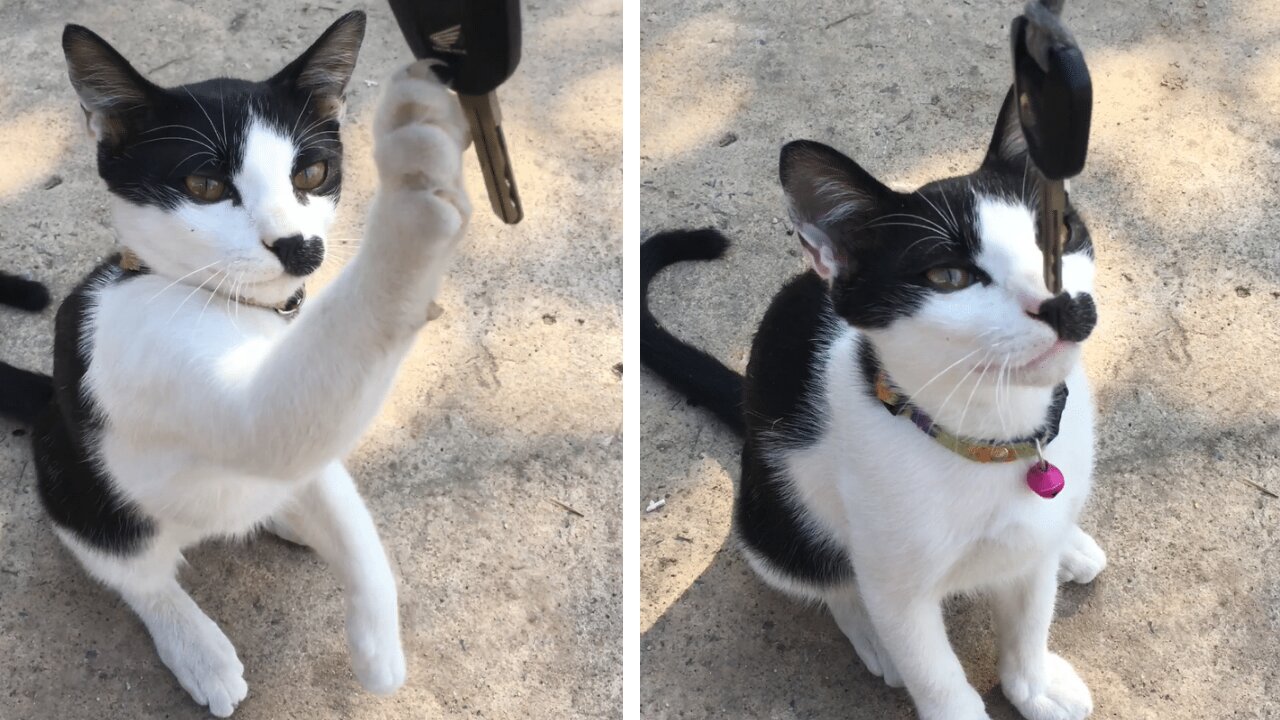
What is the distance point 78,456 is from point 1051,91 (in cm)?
140

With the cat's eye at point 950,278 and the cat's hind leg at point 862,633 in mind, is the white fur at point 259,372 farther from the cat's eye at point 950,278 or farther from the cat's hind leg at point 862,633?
the cat's hind leg at point 862,633

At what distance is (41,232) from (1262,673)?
233 centimetres

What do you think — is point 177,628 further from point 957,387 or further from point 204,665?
point 957,387

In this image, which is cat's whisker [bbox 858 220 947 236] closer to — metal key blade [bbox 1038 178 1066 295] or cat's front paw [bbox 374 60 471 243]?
metal key blade [bbox 1038 178 1066 295]

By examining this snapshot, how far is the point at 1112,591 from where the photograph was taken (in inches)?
74.2

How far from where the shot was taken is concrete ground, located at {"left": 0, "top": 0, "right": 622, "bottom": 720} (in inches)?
72.9

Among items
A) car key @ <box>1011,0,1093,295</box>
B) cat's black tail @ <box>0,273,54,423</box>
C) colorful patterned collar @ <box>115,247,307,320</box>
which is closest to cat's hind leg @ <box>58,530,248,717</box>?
cat's black tail @ <box>0,273,54,423</box>

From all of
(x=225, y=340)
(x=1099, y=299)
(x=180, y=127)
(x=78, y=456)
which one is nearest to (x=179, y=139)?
(x=180, y=127)

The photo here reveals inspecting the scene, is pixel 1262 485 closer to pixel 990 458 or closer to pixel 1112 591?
pixel 1112 591

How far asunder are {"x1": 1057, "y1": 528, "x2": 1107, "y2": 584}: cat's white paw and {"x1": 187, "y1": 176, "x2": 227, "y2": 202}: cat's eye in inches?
52.7

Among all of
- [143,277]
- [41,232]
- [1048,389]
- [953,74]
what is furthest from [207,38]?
[1048,389]

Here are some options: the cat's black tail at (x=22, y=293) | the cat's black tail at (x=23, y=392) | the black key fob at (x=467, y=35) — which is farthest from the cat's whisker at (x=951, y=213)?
the cat's black tail at (x=22, y=293)

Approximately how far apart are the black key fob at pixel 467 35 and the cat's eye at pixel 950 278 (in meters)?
0.70

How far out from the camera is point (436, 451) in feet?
6.96
